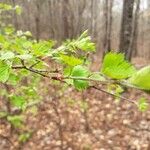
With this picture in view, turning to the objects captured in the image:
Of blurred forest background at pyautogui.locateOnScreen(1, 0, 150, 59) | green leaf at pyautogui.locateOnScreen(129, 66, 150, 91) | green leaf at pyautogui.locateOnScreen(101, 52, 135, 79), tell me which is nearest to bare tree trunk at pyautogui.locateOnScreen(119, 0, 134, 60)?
blurred forest background at pyautogui.locateOnScreen(1, 0, 150, 59)

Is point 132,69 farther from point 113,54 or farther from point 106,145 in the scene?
point 106,145

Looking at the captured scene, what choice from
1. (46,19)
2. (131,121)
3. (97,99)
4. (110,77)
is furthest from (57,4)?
(110,77)

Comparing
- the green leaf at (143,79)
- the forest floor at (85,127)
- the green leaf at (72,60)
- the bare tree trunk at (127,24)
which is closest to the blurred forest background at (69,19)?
the bare tree trunk at (127,24)

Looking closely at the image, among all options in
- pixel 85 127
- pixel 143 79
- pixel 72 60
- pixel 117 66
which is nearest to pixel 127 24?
pixel 85 127

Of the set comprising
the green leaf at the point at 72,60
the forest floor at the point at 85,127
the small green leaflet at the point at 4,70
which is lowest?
the forest floor at the point at 85,127

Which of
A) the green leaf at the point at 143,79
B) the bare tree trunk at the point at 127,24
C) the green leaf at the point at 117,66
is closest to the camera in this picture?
the green leaf at the point at 143,79

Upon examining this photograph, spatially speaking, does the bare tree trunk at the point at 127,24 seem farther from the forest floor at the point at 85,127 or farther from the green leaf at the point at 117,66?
the green leaf at the point at 117,66

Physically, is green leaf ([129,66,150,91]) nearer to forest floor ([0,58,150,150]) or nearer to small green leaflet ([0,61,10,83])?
small green leaflet ([0,61,10,83])
